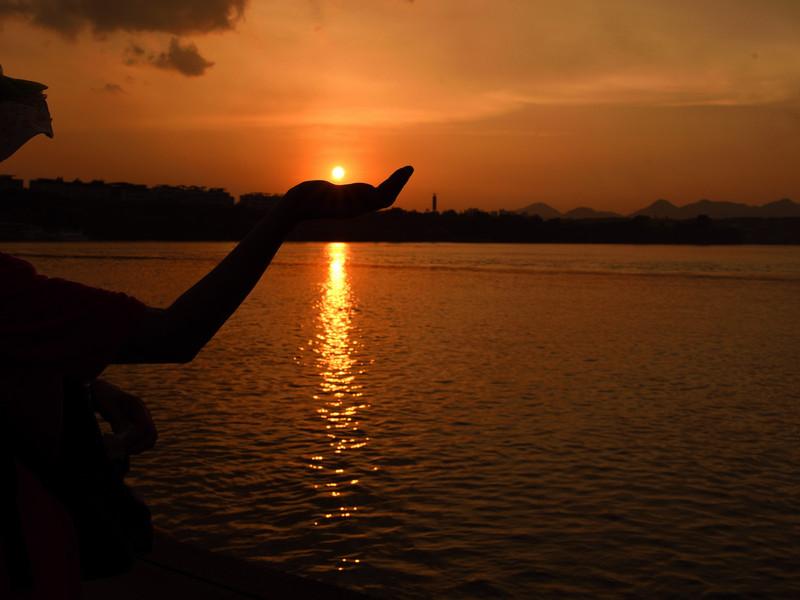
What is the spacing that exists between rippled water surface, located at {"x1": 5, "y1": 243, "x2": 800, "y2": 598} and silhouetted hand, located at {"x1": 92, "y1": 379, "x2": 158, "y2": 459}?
6.48 m

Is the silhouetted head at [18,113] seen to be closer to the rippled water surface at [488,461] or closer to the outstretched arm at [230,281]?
the outstretched arm at [230,281]

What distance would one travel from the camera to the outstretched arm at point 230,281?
4.49 feet

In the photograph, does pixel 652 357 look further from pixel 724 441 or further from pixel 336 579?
pixel 336 579

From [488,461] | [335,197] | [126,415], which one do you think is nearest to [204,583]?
[126,415]

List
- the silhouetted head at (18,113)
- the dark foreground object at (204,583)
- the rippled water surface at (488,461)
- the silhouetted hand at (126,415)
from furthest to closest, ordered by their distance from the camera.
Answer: the rippled water surface at (488,461) → the dark foreground object at (204,583) → the silhouetted hand at (126,415) → the silhouetted head at (18,113)

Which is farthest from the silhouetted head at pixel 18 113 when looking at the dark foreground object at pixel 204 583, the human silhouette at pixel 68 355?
the dark foreground object at pixel 204 583

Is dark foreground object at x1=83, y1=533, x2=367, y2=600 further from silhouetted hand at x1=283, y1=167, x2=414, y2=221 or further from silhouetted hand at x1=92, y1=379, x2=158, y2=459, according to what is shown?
silhouetted hand at x1=283, y1=167, x2=414, y2=221

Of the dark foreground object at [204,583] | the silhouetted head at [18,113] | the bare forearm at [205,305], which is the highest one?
the silhouetted head at [18,113]

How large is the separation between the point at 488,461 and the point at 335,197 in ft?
38.5

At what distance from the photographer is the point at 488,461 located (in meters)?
12.7

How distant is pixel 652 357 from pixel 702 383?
16.6 ft

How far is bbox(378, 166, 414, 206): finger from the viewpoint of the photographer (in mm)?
1384

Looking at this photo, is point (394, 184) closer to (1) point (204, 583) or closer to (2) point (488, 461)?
(1) point (204, 583)

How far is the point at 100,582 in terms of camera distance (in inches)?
172
